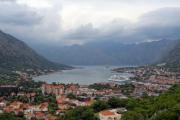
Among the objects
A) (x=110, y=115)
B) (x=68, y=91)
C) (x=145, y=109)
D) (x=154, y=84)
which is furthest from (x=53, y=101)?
(x=154, y=84)

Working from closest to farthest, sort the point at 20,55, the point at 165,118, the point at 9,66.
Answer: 1. the point at 165,118
2. the point at 9,66
3. the point at 20,55

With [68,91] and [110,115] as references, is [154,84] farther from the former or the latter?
[110,115]

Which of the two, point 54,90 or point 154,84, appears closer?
point 54,90

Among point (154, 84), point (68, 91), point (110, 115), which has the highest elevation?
point (154, 84)

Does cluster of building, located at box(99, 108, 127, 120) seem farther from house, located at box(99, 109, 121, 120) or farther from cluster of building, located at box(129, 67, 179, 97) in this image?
cluster of building, located at box(129, 67, 179, 97)

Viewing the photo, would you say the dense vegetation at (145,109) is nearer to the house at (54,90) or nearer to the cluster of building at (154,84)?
the cluster of building at (154,84)

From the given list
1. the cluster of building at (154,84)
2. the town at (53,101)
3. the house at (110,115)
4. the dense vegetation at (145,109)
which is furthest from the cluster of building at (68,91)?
the house at (110,115)

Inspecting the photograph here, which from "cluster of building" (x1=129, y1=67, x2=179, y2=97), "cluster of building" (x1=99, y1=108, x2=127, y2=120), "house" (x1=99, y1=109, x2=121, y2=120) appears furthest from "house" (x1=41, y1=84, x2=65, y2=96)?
"house" (x1=99, y1=109, x2=121, y2=120)

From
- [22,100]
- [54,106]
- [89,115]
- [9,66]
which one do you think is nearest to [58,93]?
[22,100]

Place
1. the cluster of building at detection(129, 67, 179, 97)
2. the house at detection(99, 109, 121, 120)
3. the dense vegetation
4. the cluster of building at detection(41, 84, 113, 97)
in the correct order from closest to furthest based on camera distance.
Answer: the dense vegetation
the house at detection(99, 109, 121, 120)
the cluster of building at detection(41, 84, 113, 97)
the cluster of building at detection(129, 67, 179, 97)

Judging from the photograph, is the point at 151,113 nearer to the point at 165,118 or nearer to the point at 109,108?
the point at 165,118

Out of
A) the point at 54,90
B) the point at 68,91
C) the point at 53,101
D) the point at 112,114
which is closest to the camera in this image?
the point at 112,114
